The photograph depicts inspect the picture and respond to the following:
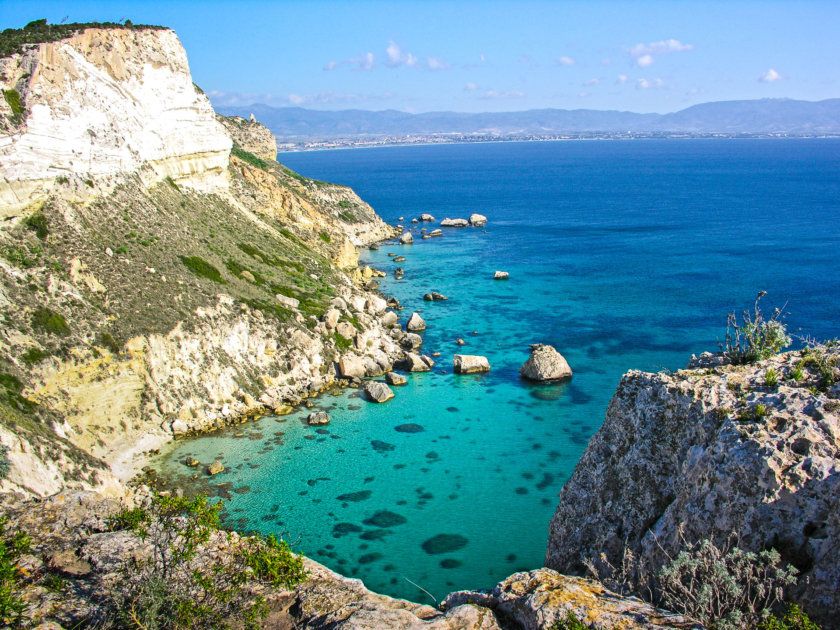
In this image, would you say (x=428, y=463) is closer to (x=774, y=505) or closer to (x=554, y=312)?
(x=774, y=505)

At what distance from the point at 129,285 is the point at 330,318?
1561 centimetres

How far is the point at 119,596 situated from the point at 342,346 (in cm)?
3573

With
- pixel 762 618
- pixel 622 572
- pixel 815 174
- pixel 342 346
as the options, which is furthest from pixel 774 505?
pixel 815 174

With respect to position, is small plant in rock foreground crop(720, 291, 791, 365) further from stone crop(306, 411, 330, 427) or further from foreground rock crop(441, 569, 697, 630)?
stone crop(306, 411, 330, 427)

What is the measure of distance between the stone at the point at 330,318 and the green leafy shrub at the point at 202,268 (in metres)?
8.51

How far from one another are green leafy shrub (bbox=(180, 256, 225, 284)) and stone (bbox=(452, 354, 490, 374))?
64.0ft

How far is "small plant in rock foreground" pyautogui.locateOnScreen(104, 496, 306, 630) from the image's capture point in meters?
11.9

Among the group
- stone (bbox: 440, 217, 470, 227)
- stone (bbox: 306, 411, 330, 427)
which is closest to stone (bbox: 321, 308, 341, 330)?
stone (bbox: 306, 411, 330, 427)

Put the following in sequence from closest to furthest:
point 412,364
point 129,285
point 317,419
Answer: point 129,285 → point 317,419 → point 412,364

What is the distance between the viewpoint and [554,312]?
63.6m

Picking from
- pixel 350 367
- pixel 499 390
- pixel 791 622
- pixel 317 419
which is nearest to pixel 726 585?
pixel 791 622

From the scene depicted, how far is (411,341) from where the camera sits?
53375 millimetres

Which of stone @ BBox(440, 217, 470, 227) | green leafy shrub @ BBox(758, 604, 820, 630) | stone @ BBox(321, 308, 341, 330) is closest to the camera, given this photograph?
green leafy shrub @ BBox(758, 604, 820, 630)

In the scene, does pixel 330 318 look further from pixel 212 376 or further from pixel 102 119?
pixel 102 119
